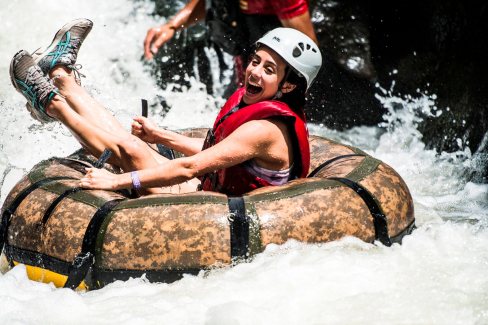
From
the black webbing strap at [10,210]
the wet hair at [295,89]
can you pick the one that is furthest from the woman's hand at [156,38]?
the black webbing strap at [10,210]

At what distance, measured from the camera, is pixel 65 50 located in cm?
527

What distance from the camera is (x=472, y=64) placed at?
7629 mm

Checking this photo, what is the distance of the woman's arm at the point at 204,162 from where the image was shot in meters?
4.29

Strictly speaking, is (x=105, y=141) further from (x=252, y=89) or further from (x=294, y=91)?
(x=294, y=91)

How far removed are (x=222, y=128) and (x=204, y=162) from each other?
486 millimetres

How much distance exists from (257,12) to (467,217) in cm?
275

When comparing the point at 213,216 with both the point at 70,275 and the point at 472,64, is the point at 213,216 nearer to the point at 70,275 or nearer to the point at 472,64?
the point at 70,275

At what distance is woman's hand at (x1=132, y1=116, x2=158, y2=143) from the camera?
501cm

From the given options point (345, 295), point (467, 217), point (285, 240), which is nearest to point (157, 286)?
point (285, 240)

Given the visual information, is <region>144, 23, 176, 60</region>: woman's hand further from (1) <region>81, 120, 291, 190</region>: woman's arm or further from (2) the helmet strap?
(1) <region>81, 120, 291, 190</region>: woman's arm

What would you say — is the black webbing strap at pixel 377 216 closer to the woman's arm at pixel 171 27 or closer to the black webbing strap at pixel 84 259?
the black webbing strap at pixel 84 259

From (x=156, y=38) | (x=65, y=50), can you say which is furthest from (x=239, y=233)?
(x=156, y=38)

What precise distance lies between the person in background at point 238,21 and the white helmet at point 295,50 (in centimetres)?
216

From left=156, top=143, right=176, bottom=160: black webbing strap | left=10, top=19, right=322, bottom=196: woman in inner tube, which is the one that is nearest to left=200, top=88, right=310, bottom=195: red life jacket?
left=10, top=19, right=322, bottom=196: woman in inner tube
